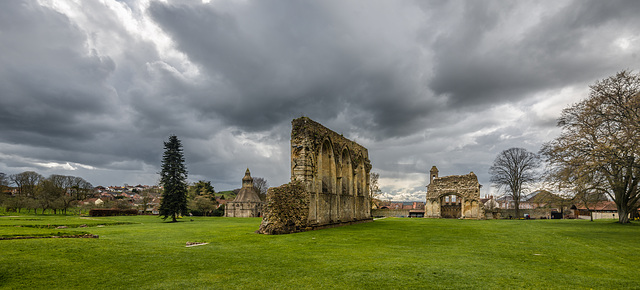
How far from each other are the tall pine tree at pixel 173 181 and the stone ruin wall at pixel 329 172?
1971 cm

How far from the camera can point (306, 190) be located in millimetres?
18422

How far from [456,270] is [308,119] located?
539 inches

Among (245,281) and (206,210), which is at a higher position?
(245,281)

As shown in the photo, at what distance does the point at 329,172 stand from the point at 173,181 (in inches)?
833

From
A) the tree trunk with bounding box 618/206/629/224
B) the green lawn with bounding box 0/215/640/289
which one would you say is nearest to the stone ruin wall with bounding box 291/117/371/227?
the green lawn with bounding box 0/215/640/289

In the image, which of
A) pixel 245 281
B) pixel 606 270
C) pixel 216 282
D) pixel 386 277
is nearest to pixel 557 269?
pixel 606 270

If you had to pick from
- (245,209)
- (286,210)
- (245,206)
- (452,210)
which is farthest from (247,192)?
(286,210)

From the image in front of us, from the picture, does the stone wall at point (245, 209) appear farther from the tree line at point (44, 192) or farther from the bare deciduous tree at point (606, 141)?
the bare deciduous tree at point (606, 141)

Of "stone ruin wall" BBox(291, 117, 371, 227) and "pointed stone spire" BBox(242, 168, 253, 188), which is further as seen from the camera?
"pointed stone spire" BBox(242, 168, 253, 188)

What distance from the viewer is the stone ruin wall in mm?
18891

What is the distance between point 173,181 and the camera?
3516 cm

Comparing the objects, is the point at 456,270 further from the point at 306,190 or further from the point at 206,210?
the point at 206,210

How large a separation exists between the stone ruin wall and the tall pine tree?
19705mm

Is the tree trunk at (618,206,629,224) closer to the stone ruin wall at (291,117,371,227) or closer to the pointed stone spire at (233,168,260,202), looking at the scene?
the stone ruin wall at (291,117,371,227)
